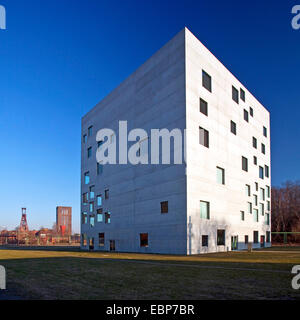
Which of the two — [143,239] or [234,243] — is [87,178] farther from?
[234,243]

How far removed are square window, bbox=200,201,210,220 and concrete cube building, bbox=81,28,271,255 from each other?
0.10 meters

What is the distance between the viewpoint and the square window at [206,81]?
33250mm

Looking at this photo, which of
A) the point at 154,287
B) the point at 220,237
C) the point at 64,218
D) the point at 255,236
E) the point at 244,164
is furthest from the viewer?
the point at 64,218

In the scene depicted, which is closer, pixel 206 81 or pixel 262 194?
pixel 206 81

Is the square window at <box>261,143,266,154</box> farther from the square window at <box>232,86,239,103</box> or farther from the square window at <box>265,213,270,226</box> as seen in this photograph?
the square window at <box>232,86,239,103</box>

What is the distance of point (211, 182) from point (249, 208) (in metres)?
13.4

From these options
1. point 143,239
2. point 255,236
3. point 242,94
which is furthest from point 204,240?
point 242,94

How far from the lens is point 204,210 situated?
31.0 m

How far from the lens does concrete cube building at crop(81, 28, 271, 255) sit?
97.2 feet

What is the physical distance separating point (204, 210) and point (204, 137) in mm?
7476

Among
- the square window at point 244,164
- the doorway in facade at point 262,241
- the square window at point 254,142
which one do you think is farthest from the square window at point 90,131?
the doorway in facade at point 262,241

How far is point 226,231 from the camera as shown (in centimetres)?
3462

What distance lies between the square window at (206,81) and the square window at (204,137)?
16.5 feet

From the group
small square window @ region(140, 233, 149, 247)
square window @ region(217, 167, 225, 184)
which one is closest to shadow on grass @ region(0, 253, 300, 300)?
small square window @ region(140, 233, 149, 247)
